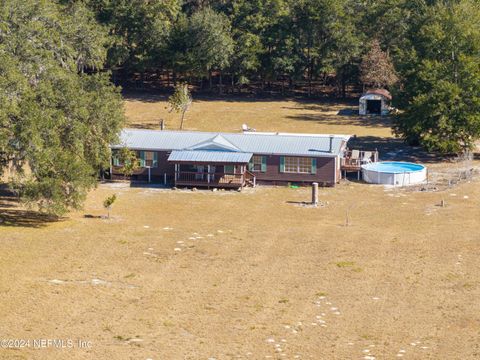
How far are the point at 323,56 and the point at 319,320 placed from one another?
2671 inches

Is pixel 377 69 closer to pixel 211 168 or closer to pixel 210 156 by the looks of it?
pixel 210 156

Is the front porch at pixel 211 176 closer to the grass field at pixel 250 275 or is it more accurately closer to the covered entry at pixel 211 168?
the covered entry at pixel 211 168

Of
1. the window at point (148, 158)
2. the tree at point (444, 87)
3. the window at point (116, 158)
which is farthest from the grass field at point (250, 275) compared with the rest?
the tree at point (444, 87)

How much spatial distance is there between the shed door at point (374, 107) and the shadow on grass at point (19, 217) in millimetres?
48013

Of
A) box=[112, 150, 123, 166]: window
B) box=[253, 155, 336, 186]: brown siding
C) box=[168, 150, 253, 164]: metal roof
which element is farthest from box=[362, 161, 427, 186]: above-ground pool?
box=[112, 150, 123, 166]: window

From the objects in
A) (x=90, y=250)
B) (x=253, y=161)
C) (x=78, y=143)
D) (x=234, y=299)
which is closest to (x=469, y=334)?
(x=234, y=299)

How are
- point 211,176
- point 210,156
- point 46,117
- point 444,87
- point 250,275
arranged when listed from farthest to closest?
1. point 444,87
2. point 210,156
3. point 211,176
4. point 46,117
5. point 250,275

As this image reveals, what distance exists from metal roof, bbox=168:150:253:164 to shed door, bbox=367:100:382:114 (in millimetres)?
34850

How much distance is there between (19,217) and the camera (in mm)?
44688

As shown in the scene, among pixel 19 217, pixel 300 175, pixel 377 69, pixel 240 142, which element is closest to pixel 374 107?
pixel 377 69

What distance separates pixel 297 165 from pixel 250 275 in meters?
20.3

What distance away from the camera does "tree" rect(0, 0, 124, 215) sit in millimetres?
42281

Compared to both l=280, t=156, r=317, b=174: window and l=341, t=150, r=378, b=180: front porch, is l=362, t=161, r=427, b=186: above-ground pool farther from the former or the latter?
l=280, t=156, r=317, b=174: window

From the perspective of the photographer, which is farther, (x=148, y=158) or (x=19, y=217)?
(x=148, y=158)
